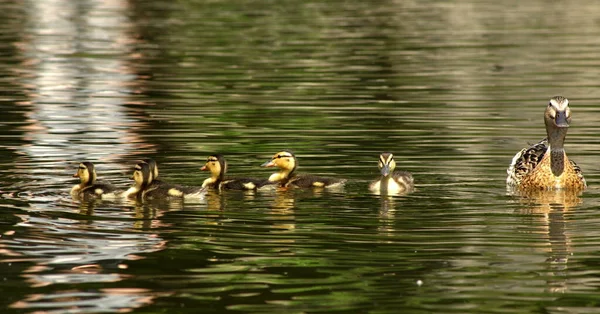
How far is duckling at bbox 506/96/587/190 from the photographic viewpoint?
14430 mm

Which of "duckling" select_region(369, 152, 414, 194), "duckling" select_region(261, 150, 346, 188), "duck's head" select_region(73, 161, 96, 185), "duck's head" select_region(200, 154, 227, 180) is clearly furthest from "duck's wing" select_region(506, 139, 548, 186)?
"duck's head" select_region(73, 161, 96, 185)

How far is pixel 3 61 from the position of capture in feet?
99.8

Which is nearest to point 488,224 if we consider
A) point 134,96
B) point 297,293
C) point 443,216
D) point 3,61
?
point 443,216

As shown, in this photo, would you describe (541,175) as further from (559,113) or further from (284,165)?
(284,165)

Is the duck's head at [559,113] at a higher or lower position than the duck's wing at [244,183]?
higher

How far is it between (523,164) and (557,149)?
377 mm

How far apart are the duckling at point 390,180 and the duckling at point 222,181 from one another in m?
1.14

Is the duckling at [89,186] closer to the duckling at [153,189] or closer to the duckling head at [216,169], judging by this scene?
the duckling at [153,189]

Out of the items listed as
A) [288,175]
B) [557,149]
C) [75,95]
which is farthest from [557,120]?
[75,95]

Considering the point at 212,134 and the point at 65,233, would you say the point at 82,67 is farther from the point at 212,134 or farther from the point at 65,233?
the point at 65,233

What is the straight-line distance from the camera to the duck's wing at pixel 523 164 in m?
14.6

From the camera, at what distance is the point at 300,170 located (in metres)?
15.6

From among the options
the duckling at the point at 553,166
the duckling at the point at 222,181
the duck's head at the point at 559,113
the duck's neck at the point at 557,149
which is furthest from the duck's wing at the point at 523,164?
the duckling at the point at 222,181

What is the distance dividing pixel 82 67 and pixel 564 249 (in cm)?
1886
